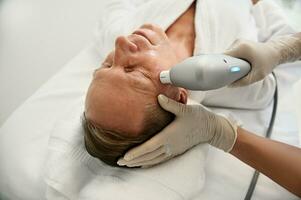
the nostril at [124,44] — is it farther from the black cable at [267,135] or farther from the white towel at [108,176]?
the black cable at [267,135]

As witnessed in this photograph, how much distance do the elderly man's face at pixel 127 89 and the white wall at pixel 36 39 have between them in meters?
0.63

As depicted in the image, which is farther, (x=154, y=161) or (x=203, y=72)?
(x=154, y=161)

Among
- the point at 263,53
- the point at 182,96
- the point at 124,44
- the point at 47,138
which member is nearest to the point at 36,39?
the point at 47,138

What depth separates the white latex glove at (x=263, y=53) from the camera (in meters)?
1.15

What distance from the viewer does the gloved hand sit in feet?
3.44

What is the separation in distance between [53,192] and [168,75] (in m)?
0.49

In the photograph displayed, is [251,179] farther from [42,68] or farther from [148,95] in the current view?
[42,68]

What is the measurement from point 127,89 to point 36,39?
883mm

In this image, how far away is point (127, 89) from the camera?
1.03 m

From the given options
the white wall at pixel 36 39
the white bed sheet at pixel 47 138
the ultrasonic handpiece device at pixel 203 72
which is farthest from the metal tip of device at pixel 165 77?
the white wall at pixel 36 39

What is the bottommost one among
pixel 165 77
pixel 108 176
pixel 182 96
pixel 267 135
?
pixel 267 135

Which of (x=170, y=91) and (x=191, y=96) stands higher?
(x=170, y=91)

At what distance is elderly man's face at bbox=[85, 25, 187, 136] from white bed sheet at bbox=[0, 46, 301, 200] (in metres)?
0.30

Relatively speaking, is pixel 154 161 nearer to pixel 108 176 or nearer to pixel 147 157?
pixel 147 157
